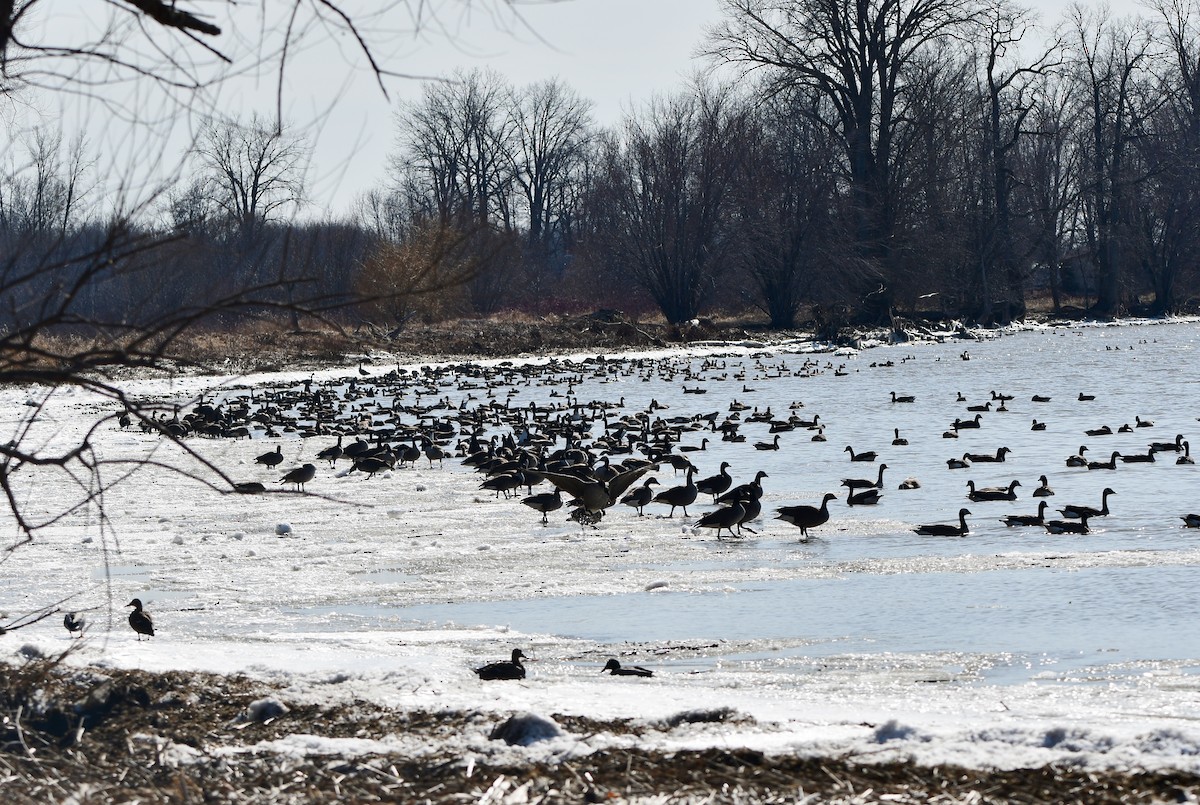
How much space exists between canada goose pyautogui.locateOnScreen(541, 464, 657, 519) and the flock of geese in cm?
2

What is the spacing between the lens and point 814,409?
27031 mm

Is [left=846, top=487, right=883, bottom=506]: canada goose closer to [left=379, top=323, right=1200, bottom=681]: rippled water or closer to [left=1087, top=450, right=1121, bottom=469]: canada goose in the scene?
[left=379, top=323, right=1200, bottom=681]: rippled water

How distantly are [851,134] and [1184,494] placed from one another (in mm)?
40606

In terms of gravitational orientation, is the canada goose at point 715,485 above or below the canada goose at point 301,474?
below

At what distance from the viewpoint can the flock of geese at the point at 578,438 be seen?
12.8 meters

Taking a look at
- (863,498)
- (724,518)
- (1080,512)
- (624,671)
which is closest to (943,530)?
(1080,512)

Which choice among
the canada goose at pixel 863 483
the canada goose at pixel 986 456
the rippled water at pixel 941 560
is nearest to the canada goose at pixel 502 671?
the rippled water at pixel 941 560

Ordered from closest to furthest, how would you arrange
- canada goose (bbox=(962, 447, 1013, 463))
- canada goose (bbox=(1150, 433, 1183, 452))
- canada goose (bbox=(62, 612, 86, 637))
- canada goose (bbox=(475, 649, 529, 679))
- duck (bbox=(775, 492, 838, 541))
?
canada goose (bbox=(475, 649, 529, 679)) < canada goose (bbox=(62, 612, 86, 637)) < duck (bbox=(775, 492, 838, 541)) < canada goose (bbox=(962, 447, 1013, 463)) < canada goose (bbox=(1150, 433, 1183, 452))

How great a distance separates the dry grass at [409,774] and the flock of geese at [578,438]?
3.14 feet

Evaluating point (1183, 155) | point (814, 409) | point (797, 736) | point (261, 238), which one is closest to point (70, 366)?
point (261, 238)

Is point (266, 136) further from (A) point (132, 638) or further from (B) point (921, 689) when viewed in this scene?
(B) point (921, 689)

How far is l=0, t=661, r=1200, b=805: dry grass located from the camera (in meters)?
3.72

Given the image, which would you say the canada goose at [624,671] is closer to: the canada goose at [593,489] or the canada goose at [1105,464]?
the canada goose at [593,489]

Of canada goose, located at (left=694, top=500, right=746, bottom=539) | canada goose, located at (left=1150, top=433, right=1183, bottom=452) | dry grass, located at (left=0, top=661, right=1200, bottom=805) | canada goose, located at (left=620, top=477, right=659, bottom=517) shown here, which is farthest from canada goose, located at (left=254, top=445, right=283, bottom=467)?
dry grass, located at (left=0, top=661, right=1200, bottom=805)
